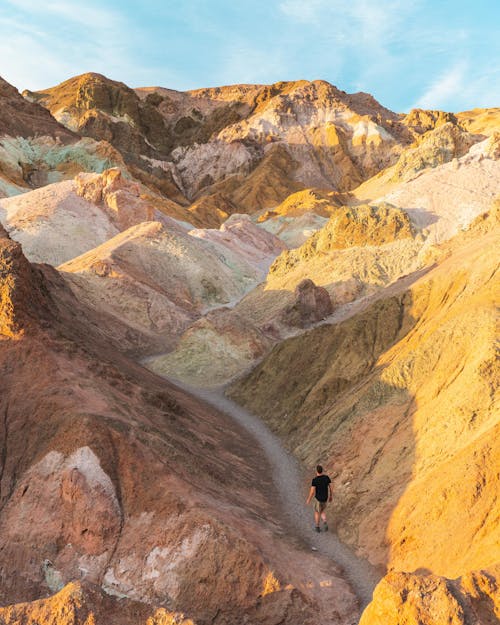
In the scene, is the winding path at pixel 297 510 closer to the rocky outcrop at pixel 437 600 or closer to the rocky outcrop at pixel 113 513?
the rocky outcrop at pixel 113 513

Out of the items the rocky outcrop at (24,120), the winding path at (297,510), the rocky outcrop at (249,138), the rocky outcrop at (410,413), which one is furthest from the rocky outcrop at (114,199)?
the rocky outcrop at (249,138)

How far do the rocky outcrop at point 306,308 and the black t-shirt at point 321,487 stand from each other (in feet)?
78.9

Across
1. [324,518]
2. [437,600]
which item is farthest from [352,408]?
[437,600]

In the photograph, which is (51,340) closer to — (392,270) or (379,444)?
(379,444)

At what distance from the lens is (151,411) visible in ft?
61.3

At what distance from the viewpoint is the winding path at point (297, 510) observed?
13.1 m

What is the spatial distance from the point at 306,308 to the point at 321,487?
980 inches

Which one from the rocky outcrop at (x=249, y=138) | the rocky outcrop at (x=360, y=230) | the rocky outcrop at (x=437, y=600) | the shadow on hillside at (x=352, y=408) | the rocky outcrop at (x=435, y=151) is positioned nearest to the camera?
the rocky outcrop at (x=437, y=600)

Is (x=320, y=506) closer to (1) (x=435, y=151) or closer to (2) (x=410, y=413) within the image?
(2) (x=410, y=413)

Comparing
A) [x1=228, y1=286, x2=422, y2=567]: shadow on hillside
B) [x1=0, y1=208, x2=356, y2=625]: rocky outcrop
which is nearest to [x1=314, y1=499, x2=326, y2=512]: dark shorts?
[x1=228, y1=286, x2=422, y2=567]: shadow on hillside

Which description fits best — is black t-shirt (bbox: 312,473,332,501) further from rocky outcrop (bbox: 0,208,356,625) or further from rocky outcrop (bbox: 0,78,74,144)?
rocky outcrop (bbox: 0,78,74,144)

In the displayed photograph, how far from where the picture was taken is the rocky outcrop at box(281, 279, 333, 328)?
39688 mm

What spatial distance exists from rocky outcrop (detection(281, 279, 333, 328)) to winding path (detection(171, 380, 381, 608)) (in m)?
12.4

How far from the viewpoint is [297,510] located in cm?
1680
